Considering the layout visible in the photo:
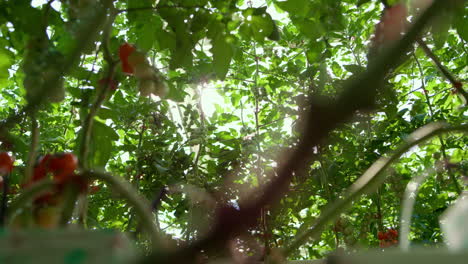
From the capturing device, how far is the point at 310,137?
0.71 ft

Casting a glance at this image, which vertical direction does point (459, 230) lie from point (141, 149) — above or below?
below

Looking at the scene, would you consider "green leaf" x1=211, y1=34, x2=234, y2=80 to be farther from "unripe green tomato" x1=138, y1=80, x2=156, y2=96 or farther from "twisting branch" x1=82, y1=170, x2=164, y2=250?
"twisting branch" x1=82, y1=170, x2=164, y2=250

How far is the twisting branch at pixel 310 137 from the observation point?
21cm

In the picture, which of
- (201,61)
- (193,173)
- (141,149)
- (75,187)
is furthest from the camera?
(141,149)

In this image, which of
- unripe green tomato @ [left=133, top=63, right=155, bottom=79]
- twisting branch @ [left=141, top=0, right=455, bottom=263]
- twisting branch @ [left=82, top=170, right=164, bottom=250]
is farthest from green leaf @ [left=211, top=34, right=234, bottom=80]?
twisting branch @ [left=141, top=0, right=455, bottom=263]

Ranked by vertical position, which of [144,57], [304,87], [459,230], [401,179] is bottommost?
[459,230]

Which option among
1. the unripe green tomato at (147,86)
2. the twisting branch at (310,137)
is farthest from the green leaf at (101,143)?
the twisting branch at (310,137)

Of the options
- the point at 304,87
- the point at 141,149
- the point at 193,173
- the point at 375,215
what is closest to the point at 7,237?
the point at 193,173

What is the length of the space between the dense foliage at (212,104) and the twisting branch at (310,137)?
17cm

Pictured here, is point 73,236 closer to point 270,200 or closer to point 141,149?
point 270,200

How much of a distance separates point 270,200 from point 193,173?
138cm

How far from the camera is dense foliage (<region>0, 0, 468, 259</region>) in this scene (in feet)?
2.12

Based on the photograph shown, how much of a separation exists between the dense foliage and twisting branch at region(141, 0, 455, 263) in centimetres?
17

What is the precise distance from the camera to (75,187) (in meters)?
0.37
